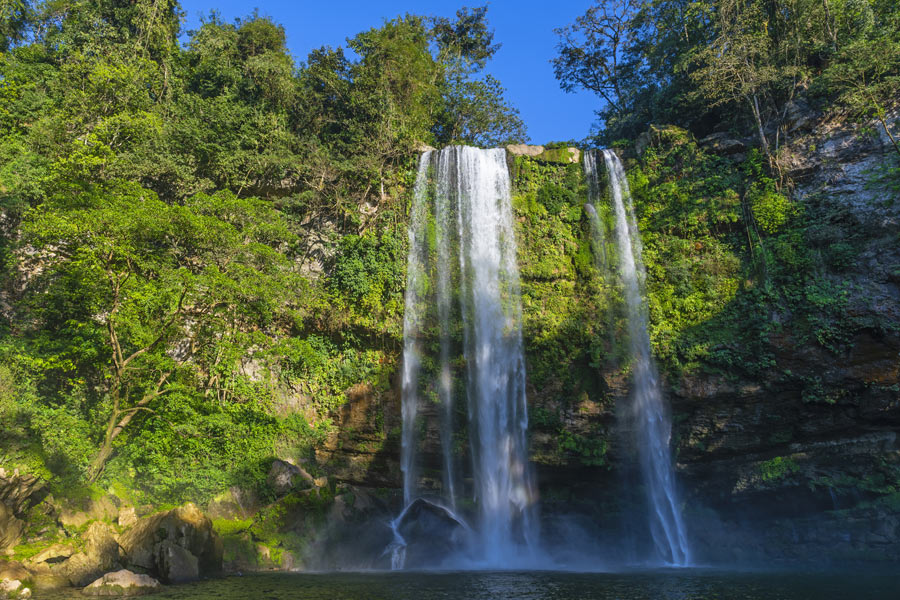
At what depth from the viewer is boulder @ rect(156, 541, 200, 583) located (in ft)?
32.4

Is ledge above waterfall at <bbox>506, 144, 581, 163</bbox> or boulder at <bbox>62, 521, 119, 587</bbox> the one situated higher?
ledge above waterfall at <bbox>506, 144, 581, 163</bbox>

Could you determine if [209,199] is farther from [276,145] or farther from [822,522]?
[822,522]

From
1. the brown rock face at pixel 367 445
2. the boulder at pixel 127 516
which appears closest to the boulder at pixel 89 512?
the boulder at pixel 127 516

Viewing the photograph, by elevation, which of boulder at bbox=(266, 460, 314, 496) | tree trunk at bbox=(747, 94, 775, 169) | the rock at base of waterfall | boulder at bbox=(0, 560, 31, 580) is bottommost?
the rock at base of waterfall

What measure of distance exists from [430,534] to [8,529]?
9.91 m

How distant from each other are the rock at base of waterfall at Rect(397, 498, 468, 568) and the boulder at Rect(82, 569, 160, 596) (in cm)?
690

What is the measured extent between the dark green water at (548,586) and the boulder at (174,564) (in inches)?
27.8

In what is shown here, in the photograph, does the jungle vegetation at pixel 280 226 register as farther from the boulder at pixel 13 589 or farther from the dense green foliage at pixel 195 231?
the boulder at pixel 13 589

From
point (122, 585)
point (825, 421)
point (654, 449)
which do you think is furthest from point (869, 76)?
point (122, 585)

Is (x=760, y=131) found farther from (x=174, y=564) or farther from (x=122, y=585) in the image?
(x=122, y=585)

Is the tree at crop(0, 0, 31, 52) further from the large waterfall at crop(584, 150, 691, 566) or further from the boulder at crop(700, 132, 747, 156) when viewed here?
the boulder at crop(700, 132, 747, 156)

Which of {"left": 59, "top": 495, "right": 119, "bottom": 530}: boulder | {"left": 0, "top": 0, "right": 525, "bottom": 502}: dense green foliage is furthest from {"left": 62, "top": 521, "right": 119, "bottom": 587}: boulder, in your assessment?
{"left": 0, "top": 0, "right": 525, "bottom": 502}: dense green foliage

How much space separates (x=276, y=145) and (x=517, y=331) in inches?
485

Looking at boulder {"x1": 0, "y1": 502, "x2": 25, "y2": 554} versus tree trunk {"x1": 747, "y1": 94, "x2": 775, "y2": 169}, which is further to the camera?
tree trunk {"x1": 747, "y1": 94, "x2": 775, "y2": 169}
